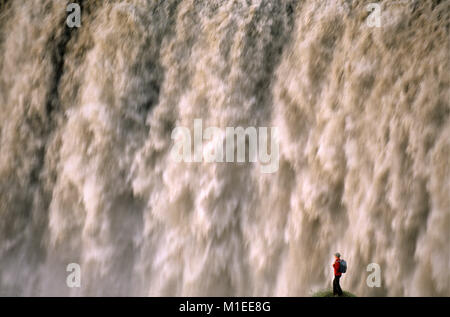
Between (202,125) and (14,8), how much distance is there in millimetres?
1947

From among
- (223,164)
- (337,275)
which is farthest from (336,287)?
(223,164)

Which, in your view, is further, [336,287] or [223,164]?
[223,164]

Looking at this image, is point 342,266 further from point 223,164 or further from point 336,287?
point 223,164

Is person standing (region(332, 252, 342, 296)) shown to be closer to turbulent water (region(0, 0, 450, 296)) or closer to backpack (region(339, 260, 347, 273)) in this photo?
backpack (region(339, 260, 347, 273))

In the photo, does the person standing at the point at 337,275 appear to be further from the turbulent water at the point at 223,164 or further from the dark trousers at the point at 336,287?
the turbulent water at the point at 223,164

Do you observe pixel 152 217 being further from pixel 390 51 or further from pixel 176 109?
pixel 390 51

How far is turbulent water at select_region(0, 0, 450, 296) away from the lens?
2.95 m

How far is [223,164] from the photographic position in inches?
135

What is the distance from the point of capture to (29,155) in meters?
3.87

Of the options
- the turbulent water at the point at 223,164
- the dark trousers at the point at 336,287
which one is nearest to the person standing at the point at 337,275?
the dark trousers at the point at 336,287

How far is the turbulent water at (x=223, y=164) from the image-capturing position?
2.95 metres

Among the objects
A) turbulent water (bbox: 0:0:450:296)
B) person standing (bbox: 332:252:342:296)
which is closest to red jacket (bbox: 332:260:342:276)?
person standing (bbox: 332:252:342:296)

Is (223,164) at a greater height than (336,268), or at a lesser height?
greater

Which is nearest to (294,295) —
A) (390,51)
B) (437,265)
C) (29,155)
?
(437,265)
